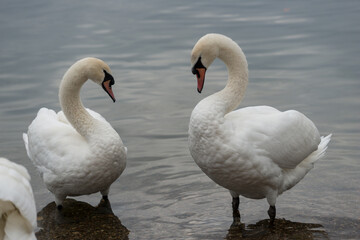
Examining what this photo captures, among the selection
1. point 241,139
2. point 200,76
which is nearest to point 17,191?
point 241,139

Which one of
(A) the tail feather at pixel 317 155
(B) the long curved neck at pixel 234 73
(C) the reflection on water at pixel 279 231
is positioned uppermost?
(B) the long curved neck at pixel 234 73

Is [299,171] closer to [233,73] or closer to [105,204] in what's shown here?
[233,73]

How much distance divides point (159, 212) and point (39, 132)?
1566mm

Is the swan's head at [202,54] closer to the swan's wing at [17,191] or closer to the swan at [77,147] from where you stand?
the swan at [77,147]

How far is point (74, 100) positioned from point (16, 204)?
3.60 m

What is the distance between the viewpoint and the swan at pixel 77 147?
6828mm

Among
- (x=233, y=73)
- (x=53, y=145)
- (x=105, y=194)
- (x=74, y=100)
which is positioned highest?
(x=233, y=73)

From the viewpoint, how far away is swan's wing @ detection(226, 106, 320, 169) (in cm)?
620

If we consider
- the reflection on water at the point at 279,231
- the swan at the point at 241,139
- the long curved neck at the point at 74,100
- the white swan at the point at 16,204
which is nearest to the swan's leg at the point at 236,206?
the swan at the point at 241,139

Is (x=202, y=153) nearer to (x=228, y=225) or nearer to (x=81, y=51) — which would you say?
(x=228, y=225)

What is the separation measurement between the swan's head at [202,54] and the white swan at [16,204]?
260 cm

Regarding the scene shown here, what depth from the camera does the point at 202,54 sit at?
6.47 meters

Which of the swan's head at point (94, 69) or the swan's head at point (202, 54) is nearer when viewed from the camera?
the swan's head at point (202, 54)

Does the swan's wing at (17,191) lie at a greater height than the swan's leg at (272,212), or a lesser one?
greater
